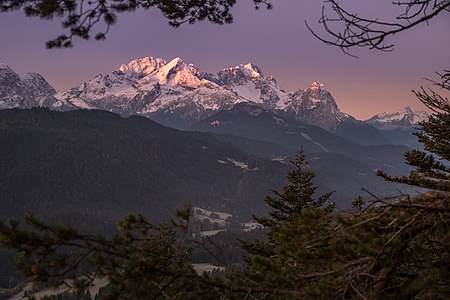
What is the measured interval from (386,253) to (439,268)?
717 mm

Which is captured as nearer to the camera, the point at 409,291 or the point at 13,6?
the point at 409,291

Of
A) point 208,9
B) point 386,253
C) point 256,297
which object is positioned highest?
point 208,9

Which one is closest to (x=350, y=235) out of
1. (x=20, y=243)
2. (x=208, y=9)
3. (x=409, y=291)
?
(x=409, y=291)

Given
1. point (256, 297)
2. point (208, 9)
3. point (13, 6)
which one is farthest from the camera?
point (208, 9)

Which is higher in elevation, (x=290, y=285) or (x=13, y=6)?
(x=13, y=6)

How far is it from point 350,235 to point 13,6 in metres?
6.41

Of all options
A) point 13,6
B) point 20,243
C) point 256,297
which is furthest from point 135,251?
point 13,6

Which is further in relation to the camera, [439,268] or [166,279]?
[166,279]

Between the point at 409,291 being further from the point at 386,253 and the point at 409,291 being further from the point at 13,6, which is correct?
the point at 13,6

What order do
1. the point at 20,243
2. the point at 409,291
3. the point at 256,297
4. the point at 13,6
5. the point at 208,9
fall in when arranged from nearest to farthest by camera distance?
the point at 20,243
the point at 409,291
the point at 256,297
the point at 13,6
the point at 208,9

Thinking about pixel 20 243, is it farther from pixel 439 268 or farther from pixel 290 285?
pixel 439 268

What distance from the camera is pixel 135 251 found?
19.5ft

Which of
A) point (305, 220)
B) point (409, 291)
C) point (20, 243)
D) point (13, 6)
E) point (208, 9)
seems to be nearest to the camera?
point (20, 243)

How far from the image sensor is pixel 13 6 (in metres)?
7.47
